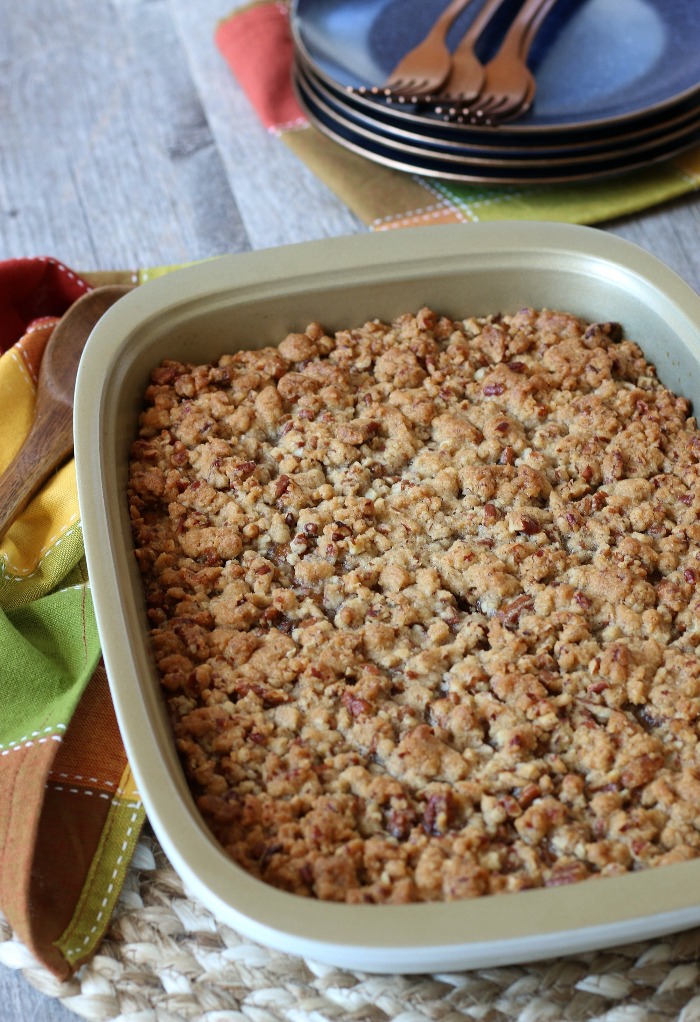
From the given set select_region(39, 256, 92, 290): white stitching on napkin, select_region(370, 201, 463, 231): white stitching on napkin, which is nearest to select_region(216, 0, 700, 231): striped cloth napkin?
select_region(370, 201, 463, 231): white stitching on napkin

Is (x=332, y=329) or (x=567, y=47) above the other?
(x=567, y=47)

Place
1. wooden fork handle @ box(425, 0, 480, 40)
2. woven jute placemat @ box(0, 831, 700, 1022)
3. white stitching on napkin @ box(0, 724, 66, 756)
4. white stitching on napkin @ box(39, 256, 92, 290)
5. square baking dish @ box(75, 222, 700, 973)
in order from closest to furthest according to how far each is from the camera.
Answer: square baking dish @ box(75, 222, 700, 973)
woven jute placemat @ box(0, 831, 700, 1022)
white stitching on napkin @ box(0, 724, 66, 756)
white stitching on napkin @ box(39, 256, 92, 290)
wooden fork handle @ box(425, 0, 480, 40)

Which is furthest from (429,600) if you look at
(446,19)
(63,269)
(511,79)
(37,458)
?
(446,19)

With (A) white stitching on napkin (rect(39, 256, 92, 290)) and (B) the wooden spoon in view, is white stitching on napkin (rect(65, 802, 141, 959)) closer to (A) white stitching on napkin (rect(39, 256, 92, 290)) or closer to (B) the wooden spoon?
(B) the wooden spoon

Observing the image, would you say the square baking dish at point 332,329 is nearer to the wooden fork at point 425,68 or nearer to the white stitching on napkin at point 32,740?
the white stitching on napkin at point 32,740

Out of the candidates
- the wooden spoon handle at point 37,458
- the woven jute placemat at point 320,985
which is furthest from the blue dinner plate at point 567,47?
the woven jute placemat at point 320,985

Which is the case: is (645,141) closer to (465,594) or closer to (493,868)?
(465,594)

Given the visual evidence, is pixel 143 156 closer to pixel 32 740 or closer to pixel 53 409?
pixel 53 409
